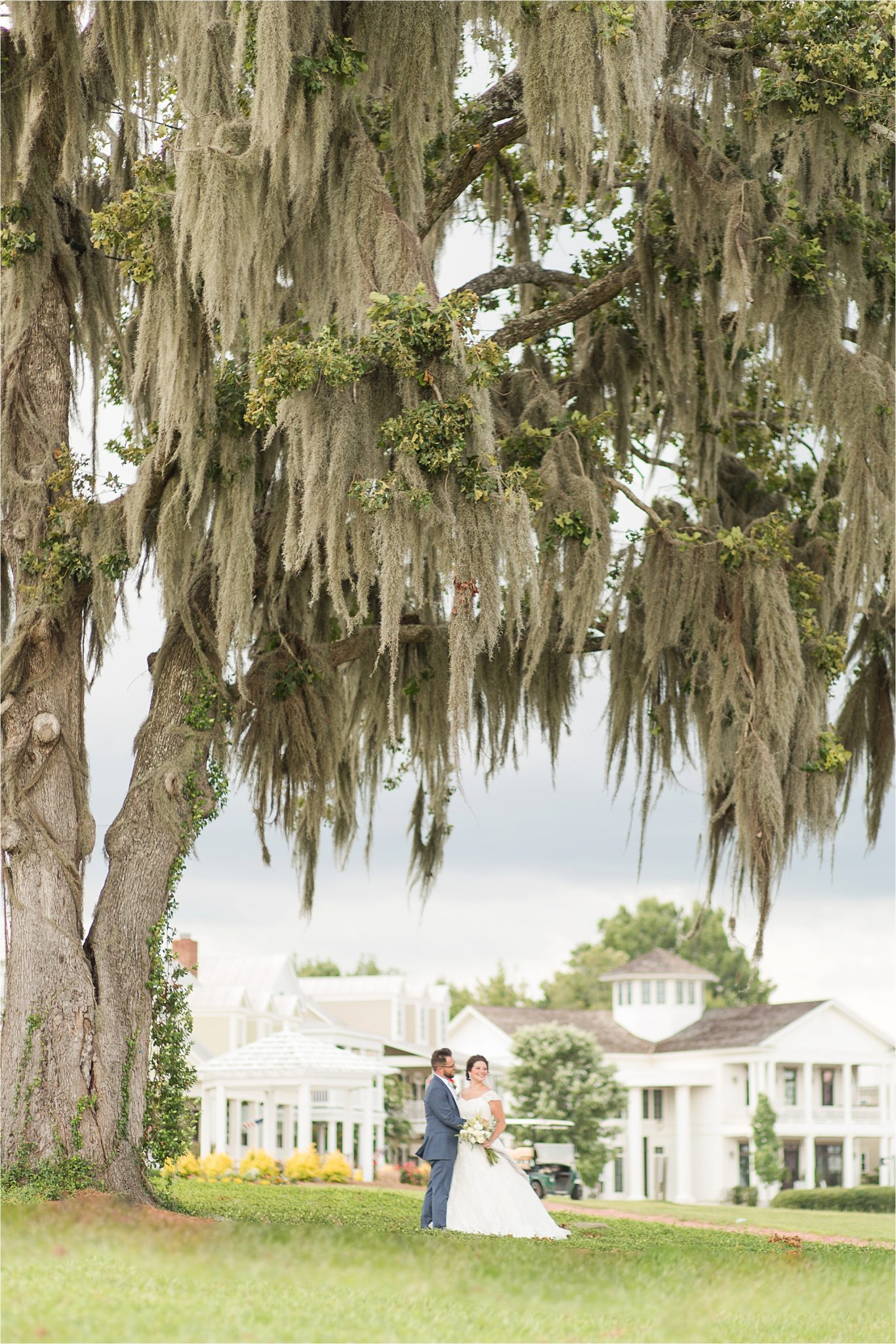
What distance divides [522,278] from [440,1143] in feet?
20.1

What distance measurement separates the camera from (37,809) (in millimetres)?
8547

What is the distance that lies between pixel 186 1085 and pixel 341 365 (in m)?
4.44

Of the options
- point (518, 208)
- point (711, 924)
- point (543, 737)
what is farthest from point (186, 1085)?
point (711, 924)

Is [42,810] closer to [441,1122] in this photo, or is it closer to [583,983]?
[441,1122]

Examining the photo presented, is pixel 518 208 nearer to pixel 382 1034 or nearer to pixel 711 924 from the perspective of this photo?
pixel 382 1034

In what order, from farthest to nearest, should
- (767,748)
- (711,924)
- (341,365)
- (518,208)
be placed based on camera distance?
1. (711,924)
2. (518,208)
3. (767,748)
4. (341,365)

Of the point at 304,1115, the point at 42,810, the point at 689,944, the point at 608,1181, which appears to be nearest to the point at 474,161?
the point at 42,810

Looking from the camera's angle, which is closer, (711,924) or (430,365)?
(430,365)

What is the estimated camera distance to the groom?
8664 mm

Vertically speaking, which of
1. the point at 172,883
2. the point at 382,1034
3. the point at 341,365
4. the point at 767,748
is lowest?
the point at 382,1034

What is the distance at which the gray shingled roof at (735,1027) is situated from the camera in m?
34.4

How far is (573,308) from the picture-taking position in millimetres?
10148

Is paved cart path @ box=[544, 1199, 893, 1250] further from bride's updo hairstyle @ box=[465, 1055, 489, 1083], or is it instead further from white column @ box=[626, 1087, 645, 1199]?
white column @ box=[626, 1087, 645, 1199]

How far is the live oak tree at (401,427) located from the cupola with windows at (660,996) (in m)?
27.8
